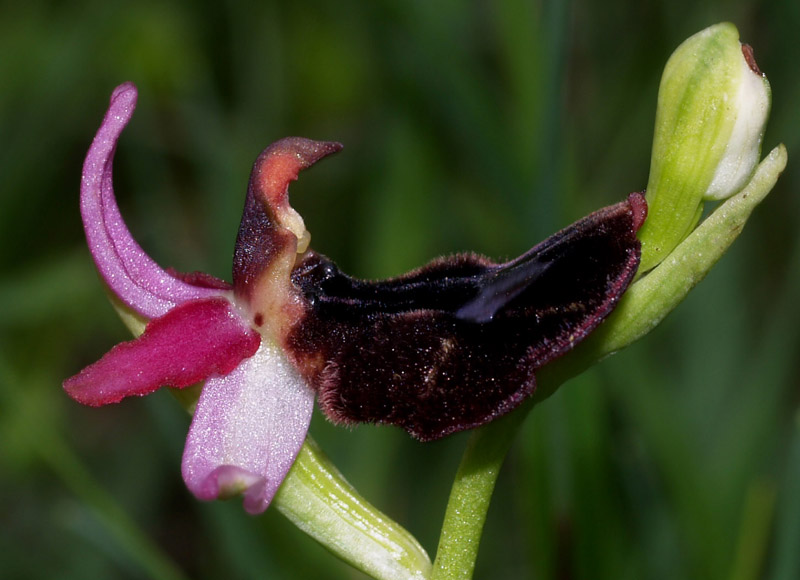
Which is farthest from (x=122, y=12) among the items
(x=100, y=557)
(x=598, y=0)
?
(x=100, y=557)

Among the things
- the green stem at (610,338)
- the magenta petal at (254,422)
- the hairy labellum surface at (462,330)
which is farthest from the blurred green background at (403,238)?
the magenta petal at (254,422)

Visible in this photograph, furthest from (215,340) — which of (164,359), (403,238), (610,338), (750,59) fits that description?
(403,238)

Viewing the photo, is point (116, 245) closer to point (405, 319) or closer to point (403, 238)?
point (405, 319)

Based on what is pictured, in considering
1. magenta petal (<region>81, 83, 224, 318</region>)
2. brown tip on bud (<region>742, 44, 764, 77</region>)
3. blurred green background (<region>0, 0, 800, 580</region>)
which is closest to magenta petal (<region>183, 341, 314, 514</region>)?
magenta petal (<region>81, 83, 224, 318</region>)

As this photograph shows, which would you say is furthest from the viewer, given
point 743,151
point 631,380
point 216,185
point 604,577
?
point 216,185

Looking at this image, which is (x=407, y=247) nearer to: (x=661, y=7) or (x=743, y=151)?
(x=661, y=7)

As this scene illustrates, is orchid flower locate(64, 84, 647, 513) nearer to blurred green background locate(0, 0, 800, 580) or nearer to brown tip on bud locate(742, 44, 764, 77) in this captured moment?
brown tip on bud locate(742, 44, 764, 77)

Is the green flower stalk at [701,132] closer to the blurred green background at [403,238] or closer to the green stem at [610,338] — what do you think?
the green stem at [610,338]
